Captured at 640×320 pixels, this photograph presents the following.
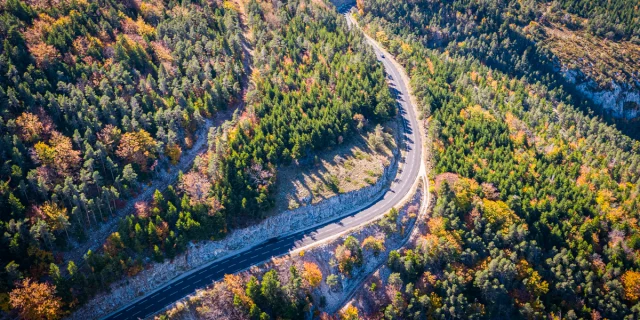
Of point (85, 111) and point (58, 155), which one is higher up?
point (85, 111)

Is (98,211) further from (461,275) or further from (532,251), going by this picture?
(532,251)

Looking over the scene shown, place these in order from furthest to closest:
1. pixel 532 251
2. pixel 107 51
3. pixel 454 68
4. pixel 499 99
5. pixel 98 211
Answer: pixel 454 68, pixel 499 99, pixel 107 51, pixel 532 251, pixel 98 211

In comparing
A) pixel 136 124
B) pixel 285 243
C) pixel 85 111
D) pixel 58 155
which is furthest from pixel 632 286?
pixel 85 111

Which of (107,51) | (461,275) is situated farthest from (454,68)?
(107,51)

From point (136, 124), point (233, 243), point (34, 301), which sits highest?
point (136, 124)

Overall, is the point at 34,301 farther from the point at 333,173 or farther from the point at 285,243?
the point at 333,173

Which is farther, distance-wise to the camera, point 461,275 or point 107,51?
point 107,51

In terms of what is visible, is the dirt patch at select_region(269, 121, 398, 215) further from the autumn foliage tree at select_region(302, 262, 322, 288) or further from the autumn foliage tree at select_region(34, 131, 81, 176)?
the autumn foliage tree at select_region(34, 131, 81, 176)
